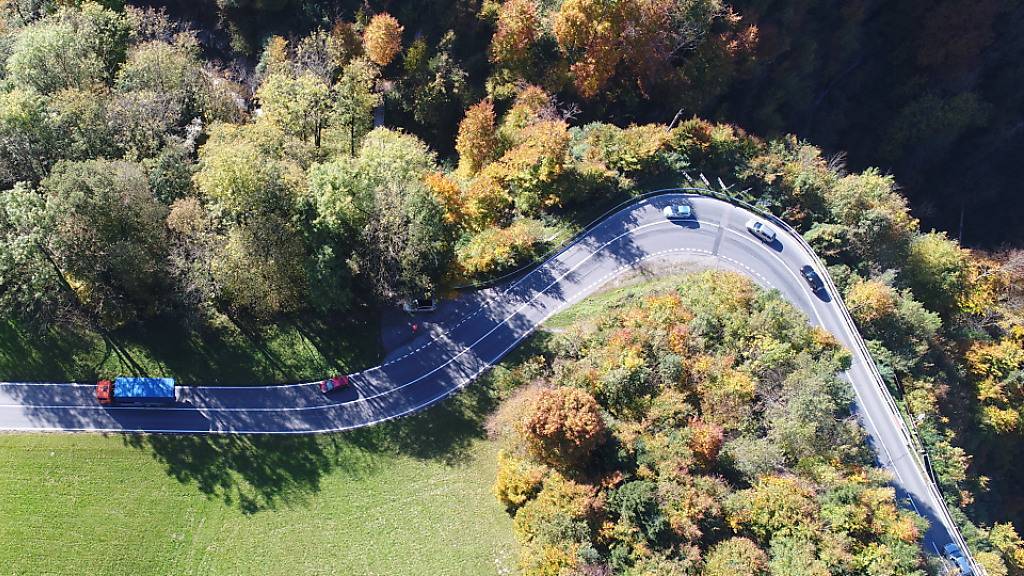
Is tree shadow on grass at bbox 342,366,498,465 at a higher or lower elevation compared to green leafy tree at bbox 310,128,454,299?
lower

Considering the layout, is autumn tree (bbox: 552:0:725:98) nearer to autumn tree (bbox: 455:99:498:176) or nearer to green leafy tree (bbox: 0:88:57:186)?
autumn tree (bbox: 455:99:498:176)

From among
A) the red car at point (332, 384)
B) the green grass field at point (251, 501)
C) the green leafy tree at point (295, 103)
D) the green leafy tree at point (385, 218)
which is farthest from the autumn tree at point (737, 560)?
the green leafy tree at point (295, 103)

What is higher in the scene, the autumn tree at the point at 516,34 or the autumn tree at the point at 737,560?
the autumn tree at the point at 516,34

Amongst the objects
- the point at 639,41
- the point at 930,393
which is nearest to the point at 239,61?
the point at 639,41

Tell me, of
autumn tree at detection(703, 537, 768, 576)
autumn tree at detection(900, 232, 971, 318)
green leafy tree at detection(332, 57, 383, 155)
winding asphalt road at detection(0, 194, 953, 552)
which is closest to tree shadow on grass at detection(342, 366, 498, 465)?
winding asphalt road at detection(0, 194, 953, 552)

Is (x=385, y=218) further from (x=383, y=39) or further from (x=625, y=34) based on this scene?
(x=625, y=34)

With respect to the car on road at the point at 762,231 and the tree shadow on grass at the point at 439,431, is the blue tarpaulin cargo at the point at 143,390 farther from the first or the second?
the car on road at the point at 762,231

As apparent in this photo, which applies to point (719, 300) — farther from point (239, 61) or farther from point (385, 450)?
point (239, 61)
